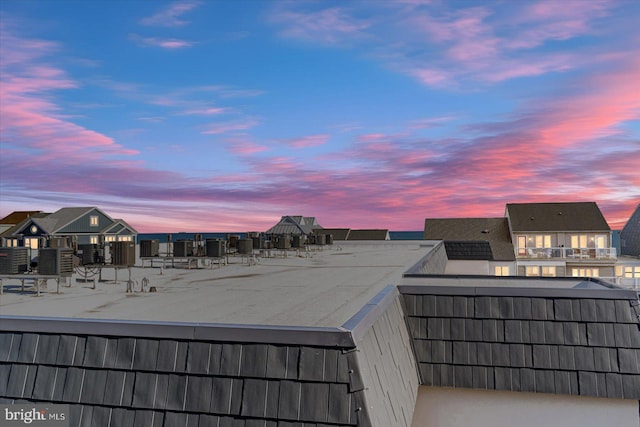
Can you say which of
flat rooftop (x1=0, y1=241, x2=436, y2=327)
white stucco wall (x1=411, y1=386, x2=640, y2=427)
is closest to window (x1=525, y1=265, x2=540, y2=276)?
flat rooftop (x1=0, y1=241, x2=436, y2=327)

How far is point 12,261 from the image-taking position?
11188 millimetres

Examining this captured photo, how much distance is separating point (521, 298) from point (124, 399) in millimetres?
6503

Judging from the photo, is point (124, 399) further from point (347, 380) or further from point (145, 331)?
Result: point (347, 380)

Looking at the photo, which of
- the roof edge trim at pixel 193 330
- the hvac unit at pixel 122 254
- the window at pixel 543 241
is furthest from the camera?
the window at pixel 543 241

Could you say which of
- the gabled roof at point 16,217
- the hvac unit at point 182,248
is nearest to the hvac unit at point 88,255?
the hvac unit at point 182,248

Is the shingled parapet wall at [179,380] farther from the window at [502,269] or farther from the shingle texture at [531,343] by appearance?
the window at [502,269]

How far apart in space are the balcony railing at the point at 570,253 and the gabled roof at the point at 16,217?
242 ft

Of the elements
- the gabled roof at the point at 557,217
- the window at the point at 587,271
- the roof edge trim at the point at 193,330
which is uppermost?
the gabled roof at the point at 557,217

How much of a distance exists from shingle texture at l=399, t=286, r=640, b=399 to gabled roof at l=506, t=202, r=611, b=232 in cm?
4186

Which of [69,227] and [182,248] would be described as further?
[69,227]

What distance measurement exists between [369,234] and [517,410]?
199 feet

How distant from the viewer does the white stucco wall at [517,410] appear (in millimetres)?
6719

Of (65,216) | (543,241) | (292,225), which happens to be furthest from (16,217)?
(543,241)

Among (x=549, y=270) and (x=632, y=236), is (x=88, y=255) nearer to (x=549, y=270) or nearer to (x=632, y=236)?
(x=549, y=270)
